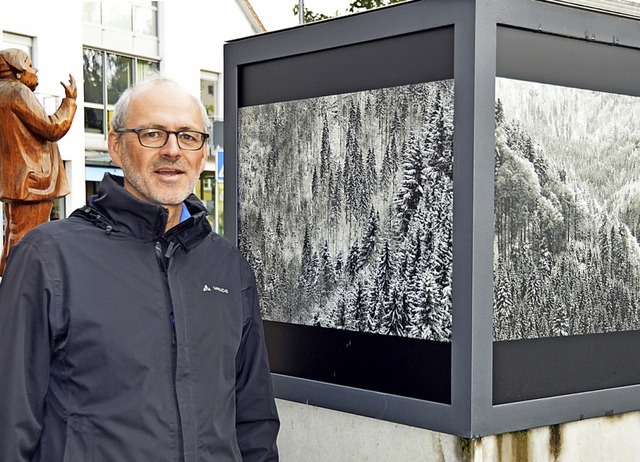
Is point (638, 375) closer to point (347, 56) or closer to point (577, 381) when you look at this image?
point (577, 381)

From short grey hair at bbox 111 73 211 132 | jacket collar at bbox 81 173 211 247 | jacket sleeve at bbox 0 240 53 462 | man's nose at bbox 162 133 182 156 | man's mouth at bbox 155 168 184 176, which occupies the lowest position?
jacket sleeve at bbox 0 240 53 462

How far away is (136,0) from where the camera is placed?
25.9 meters

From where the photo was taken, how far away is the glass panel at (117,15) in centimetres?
2481

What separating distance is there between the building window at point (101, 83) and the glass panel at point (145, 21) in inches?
35.3

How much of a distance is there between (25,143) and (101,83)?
1579 centimetres

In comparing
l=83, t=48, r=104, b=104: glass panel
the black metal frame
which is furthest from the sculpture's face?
l=83, t=48, r=104, b=104: glass panel

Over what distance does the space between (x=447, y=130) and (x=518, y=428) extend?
107cm

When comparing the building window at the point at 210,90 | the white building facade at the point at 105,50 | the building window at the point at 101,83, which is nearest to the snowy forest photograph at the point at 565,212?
the white building facade at the point at 105,50

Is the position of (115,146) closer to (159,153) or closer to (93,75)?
(159,153)

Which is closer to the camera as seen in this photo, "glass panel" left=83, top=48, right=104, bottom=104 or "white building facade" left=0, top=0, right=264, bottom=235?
"white building facade" left=0, top=0, right=264, bottom=235

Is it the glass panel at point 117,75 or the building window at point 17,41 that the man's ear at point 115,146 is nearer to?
the building window at point 17,41

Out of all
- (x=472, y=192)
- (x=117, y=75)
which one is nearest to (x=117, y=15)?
(x=117, y=75)

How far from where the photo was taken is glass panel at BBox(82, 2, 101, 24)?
24322 mm

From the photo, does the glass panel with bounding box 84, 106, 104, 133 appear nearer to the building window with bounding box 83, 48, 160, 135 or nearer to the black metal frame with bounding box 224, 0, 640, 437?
the building window with bounding box 83, 48, 160, 135
